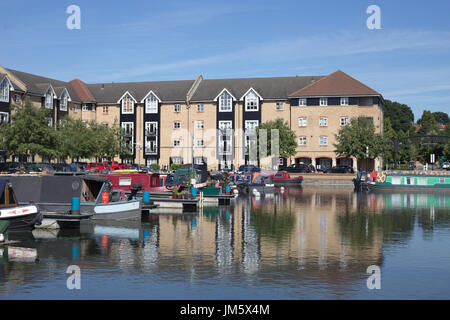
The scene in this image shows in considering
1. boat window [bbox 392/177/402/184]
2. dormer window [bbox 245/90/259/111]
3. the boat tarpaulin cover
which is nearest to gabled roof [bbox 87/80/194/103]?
dormer window [bbox 245/90/259/111]

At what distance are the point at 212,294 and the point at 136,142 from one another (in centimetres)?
7835

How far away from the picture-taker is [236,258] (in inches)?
851

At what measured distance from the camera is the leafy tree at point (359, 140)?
79.9 meters

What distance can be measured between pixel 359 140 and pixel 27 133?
43689 millimetres

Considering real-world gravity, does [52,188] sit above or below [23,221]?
above

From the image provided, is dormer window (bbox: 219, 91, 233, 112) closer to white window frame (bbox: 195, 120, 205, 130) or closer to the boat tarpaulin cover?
white window frame (bbox: 195, 120, 205, 130)

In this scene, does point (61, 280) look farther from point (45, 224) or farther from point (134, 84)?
point (134, 84)

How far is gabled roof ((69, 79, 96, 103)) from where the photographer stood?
93.1 m

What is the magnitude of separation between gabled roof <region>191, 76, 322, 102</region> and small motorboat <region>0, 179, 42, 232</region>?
213ft

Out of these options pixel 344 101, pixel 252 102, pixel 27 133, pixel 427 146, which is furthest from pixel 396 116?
pixel 27 133
